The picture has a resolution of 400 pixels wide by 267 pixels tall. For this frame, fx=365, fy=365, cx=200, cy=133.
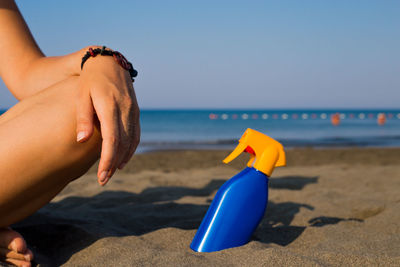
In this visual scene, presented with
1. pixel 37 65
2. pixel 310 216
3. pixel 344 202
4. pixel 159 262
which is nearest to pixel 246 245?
pixel 159 262

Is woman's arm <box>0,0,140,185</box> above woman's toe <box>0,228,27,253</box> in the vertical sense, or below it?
above

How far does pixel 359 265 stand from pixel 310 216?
793mm

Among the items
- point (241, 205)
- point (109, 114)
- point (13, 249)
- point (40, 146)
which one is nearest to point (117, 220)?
point (13, 249)

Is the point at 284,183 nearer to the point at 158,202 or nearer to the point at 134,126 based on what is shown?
the point at 158,202

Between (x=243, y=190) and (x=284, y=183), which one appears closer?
(x=243, y=190)

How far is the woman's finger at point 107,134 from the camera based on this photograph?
0.90 meters

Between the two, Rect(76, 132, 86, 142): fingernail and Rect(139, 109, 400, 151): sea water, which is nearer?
Rect(76, 132, 86, 142): fingernail

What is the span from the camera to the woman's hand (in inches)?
35.8

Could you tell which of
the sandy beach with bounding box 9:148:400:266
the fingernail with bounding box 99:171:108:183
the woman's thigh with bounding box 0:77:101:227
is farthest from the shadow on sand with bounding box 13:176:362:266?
the fingernail with bounding box 99:171:108:183

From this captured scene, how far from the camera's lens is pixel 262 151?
1.32 metres

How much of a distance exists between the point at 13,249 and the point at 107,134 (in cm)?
58

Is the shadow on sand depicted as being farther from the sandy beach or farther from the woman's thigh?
the woman's thigh

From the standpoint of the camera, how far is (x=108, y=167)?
0.91 metres

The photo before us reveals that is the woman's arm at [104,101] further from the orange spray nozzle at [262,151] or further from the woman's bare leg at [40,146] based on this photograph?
the orange spray nozzle at [262,151]
